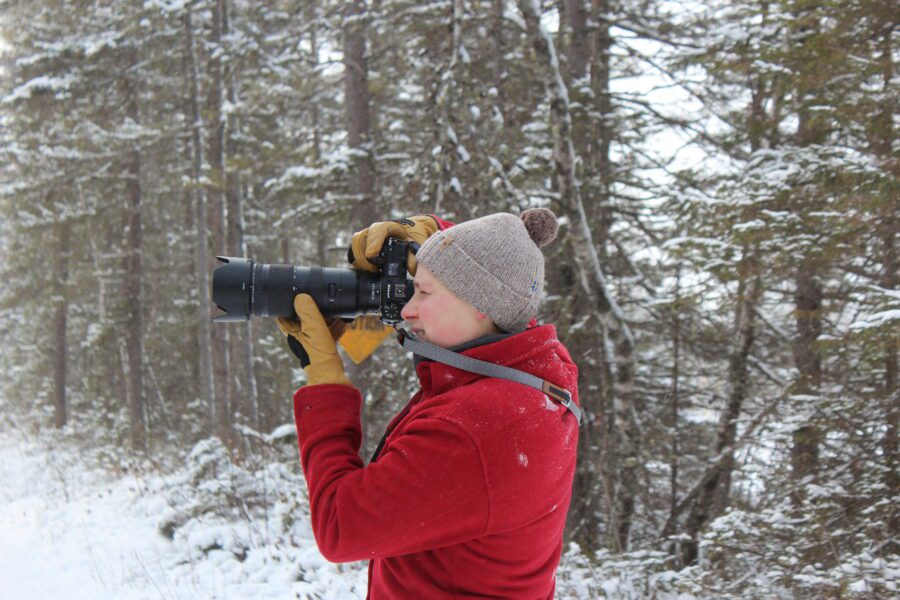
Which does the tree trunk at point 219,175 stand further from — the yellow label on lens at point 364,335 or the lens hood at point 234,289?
the lens hood at point 234,289

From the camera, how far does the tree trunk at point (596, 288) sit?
18.9 feet

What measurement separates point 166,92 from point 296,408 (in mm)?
13532

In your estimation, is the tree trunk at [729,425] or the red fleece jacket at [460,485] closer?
the red fleece jacket at [460,485]

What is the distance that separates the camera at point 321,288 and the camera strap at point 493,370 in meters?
0.37

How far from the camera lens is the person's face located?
1577 mm

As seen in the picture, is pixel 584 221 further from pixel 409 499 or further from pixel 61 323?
pixel 61 323

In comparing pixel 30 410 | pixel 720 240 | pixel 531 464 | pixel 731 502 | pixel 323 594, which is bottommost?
pixel 30 410

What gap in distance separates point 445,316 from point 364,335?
2.36 feet

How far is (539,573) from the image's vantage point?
1.56m

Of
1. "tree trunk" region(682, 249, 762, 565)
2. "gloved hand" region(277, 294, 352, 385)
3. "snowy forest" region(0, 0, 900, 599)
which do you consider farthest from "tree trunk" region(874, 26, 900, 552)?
"gloved hand" region(277, 294, 352, 385)

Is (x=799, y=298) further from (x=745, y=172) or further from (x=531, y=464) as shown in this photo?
(x=531, y=464)

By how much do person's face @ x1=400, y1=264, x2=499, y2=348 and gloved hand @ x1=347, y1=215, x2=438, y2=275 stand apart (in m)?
0.32

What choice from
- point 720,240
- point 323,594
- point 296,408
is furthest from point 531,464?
point 720,240

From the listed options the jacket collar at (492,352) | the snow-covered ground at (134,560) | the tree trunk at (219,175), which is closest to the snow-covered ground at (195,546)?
the snow-covered ground at (134,560)
